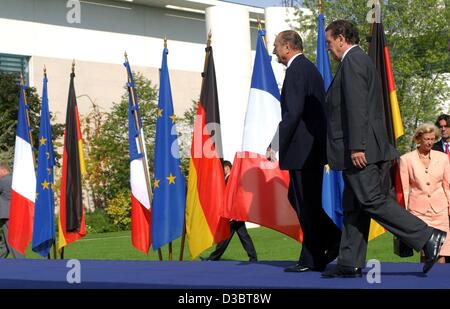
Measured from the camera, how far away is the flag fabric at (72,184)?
1280 centimetres

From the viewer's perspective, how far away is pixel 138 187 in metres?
11.6

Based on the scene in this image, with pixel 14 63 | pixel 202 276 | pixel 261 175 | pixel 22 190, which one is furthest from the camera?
pixel 14 63

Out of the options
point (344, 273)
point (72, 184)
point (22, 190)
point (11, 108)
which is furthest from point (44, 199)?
point (11, 108)

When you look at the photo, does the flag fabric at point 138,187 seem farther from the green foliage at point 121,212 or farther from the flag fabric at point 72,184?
the green foliage at point 121,212

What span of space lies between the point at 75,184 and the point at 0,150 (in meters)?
14.2

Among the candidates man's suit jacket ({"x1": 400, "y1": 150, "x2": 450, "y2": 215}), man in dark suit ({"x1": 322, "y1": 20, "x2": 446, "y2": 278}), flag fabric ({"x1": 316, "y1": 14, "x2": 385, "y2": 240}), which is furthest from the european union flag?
man in dark suit ({"x1": 322, "y1": 20, "x2": 446, "y2": 278})

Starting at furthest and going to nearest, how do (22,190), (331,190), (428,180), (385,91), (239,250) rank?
(239,250)
(22,190)
(385,91)
(331,190)
(428,180)

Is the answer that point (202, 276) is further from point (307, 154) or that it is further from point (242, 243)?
point (242, 243)

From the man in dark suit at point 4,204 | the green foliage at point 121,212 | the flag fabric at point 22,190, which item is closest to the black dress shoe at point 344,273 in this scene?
the flag fabric at point 22,190

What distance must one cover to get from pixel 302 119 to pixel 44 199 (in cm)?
660

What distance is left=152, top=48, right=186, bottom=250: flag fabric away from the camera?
427 inches

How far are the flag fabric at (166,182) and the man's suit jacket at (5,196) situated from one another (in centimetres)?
351

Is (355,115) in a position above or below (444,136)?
above

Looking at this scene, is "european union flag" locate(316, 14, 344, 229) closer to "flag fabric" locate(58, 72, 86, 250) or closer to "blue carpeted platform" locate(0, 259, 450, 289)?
"blue carpeted platform" locate(0, 259, 450, 289)
